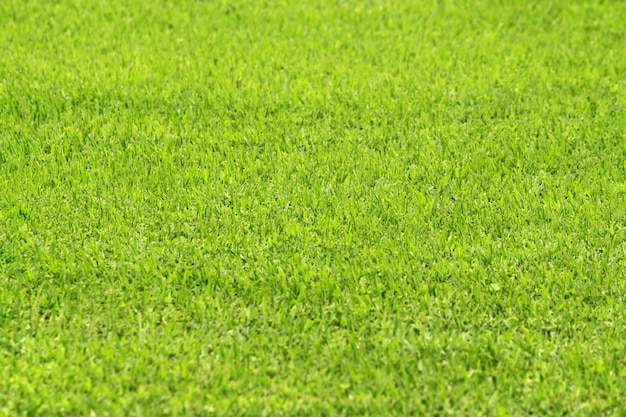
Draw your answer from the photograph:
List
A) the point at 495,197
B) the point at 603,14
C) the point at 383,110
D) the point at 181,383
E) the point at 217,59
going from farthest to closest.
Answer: the point at 603,14, the point at 217,59, the point at 383,110, the point at 495,197, the point at 181,383

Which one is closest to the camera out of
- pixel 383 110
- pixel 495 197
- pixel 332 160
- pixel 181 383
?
pixel 181 383

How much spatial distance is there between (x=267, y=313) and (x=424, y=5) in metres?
3.95

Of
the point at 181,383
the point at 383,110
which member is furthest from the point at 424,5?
the point at 181,383

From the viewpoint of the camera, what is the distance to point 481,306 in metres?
3.88

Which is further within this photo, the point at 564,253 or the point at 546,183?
the point at 546,183

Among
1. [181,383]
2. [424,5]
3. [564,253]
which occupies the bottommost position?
[181,383]

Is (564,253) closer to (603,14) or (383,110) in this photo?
(383,110)

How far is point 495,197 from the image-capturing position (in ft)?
15.1

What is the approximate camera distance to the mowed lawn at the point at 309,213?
3512 millimetres

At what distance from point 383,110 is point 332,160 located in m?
0.71

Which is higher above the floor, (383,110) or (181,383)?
(383,110)

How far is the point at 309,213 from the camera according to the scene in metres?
4.47

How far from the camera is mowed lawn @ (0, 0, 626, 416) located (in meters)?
3.51

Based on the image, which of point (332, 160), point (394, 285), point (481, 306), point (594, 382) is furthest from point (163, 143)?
point (594, 382)
